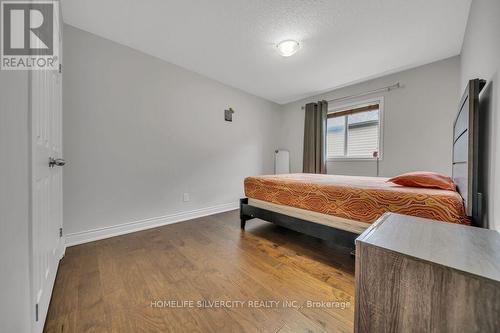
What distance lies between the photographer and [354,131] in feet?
11.6

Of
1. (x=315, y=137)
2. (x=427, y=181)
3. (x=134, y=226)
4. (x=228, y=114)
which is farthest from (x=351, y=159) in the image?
(x=134, y=226)

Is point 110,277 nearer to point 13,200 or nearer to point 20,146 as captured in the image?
point 13,200

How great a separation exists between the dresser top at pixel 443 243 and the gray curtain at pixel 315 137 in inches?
115

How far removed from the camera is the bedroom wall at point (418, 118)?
8.38ft

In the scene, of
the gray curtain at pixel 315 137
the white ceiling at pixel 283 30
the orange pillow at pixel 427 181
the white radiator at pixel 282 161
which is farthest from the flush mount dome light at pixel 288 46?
the white radiator at pixel 282 161

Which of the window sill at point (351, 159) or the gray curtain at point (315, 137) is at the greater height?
the gray curtain at point (315, 137)

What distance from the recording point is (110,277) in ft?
4.82

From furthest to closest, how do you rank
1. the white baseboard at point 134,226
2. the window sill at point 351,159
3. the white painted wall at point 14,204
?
1. the window sill at point 351,159
2. the white baseboard at point 134,226
3. the white painted wall at point 14,204

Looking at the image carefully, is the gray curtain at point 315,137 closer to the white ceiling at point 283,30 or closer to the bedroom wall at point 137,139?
the white ceiling at point 283,30

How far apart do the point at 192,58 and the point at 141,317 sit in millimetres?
2885

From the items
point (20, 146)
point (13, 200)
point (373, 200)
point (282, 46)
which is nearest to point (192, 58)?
point (282, 46)
